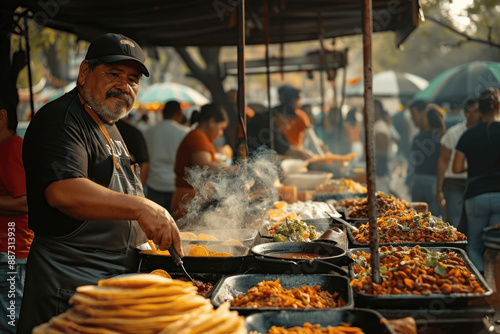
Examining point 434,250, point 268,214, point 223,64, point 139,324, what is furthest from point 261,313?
point 223,64

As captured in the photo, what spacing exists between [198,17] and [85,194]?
15.6ft

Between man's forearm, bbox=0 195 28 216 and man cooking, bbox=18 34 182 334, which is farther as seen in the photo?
man's forearm, bbox=0 195 28 216

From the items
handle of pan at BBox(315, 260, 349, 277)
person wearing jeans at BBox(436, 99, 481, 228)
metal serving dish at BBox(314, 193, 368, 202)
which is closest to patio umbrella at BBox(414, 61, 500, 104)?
person wearing jeans at BBox(436, 99, 481, 228)

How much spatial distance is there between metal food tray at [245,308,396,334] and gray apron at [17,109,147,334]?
42.5 inches

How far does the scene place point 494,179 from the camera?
5.77 metres

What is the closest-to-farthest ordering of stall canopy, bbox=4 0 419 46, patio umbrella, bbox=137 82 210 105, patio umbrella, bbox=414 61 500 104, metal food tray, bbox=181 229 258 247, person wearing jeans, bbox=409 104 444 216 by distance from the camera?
metal food tray, bbox=181 229 258 247
stall canopy, bbox=4 0 419 46
person wearing jeans, bbox=409 104 444 216
patio umbrella, bbox=414 61 500 104
patio umbrella, bbox=137 82 210 105

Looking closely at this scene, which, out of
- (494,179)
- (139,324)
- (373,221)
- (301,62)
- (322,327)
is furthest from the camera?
(301,62)

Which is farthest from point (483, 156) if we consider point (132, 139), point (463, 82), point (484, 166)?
point (463, 82)

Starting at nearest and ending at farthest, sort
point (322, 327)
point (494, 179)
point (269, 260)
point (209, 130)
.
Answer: point (322, 327) → point (269, 260) → point (494, 179) → point (209, 130)

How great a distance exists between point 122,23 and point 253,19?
1826mm

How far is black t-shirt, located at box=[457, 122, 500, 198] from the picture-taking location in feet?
18.8

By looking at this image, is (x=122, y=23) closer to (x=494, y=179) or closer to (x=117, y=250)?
(x=117, y=250)

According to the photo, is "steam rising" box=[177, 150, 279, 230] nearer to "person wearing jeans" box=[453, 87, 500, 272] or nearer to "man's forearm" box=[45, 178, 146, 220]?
"man's forearm" box=[45, 178, 146, 220]

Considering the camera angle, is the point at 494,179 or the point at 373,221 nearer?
the point at 373,221
